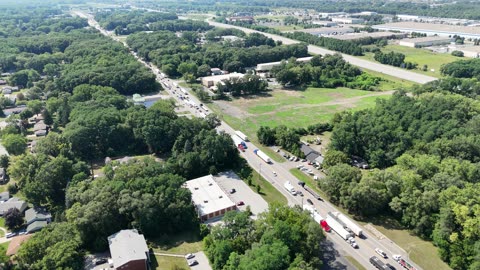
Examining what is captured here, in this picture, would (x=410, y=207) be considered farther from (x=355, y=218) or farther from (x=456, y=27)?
(x=456, y=27)

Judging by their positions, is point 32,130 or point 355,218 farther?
point 32,130

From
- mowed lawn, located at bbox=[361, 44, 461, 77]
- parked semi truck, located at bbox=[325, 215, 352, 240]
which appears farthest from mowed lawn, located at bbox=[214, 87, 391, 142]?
mowed lawn, located at bbox=[361, 44, 461, 77]

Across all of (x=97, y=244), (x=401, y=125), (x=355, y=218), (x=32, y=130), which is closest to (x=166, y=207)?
(x=97, y=244)

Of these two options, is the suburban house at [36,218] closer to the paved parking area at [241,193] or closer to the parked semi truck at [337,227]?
the paved parking area at [241,193]

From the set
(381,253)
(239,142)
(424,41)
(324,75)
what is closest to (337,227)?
(381,253)

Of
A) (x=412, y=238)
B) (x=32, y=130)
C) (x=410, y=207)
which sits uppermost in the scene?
(x=410, y=207)

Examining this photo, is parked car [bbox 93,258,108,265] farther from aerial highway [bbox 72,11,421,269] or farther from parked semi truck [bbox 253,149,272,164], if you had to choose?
parked semi truck [bbox 253,149,272,164]

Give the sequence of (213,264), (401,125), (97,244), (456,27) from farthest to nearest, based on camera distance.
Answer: (456,27)
(401,125)
(97,244)
(213,264)
